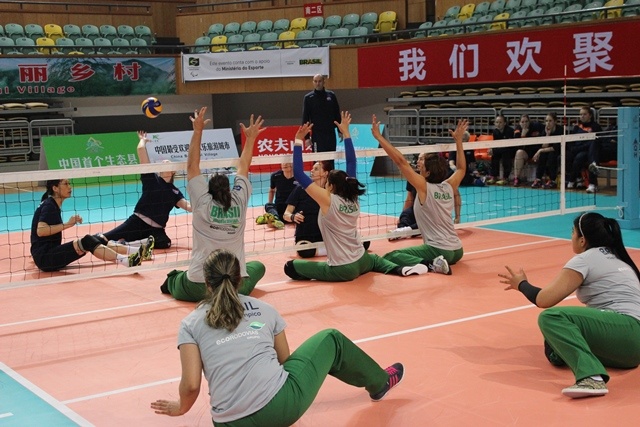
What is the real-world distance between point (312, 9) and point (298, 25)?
61 centimetres

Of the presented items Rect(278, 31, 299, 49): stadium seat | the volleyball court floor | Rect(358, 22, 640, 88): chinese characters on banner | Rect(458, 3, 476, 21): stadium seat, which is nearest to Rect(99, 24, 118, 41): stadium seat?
Rect(278, 31, 299, 49): stadium seat

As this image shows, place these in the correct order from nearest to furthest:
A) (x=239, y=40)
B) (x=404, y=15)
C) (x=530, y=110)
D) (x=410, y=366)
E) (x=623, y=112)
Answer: (x=410, y=366) < (x=623, y=112) < (x=530, y=110) < (x=404, y=15) < (x=239, y=40)

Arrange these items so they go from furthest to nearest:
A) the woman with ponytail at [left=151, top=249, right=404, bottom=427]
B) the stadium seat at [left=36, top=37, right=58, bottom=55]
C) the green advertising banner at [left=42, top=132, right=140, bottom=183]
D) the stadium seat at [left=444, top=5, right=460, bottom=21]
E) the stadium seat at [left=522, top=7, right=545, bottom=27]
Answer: the stadium seat at [left=36, top=37, right=58, bottom=55]
the stadium seat at [left=444, top=5, right=460, bottom=21]
the green advertising banner at [left=42, top=132, right=140, bottom=183]
the stadium seat at [left=522, top=7, right=545, bottom=27]
the woman with ponytail at [left=151, top=249, right=404, bottom=427]

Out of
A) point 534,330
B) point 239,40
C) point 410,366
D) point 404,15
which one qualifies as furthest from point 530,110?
point 410,366

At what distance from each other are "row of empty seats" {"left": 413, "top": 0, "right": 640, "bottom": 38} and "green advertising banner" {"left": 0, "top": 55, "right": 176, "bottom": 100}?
7.27 m

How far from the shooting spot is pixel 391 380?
17.3ft

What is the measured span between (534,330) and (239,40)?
19100 millimetres

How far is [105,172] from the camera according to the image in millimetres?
7723

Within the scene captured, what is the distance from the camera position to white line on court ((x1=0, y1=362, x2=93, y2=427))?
5.04 metres

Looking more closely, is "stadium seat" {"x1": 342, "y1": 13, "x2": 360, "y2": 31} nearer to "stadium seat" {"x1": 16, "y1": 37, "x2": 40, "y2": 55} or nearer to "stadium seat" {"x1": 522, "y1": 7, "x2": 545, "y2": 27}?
"stadium seat" {"x1": 522, "y1": 7, "x2": 545, "y2": 27}

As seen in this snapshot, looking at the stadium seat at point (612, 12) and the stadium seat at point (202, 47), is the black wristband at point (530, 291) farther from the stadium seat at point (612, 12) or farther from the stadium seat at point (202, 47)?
the stadium seat at point (202, 47)

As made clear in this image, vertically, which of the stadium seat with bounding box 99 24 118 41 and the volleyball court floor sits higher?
the stadium seat with bounding box 99 24 118 41

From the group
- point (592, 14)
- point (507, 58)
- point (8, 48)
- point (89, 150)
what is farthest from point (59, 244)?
point (8, 48)

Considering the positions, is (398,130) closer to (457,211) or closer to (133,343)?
(457,211)
